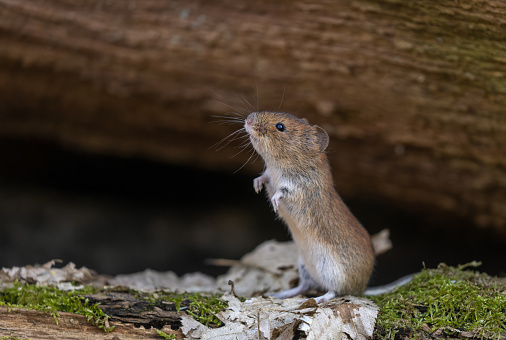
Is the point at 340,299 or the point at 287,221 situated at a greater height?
the point at 287,221

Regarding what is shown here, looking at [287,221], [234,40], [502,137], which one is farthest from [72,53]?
[502,137]

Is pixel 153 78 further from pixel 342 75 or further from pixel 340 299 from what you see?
pixel 340 299

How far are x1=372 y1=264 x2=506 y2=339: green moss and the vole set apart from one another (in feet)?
1.44

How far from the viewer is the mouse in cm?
468

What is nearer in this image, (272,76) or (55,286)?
(55,286)

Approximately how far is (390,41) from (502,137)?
1.90 m

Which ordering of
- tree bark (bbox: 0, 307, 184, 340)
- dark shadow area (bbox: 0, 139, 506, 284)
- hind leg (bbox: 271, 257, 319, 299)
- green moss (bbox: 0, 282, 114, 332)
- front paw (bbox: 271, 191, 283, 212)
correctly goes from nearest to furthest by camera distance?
tree bark (bbox: 0, 307, 184, 340), green moss (bbox: 0, 282, 114, 332), front paw (bbox: 271, 191, 283, 212), hind leg (bbox: 271, 257, 319, 299), dark shadow area (bbox: 0, 139, 506, 284)

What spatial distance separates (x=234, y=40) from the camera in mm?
6309

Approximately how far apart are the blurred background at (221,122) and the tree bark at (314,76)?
19mm

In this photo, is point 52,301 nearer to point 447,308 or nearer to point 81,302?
point 81,302

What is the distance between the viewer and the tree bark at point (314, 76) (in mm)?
5574

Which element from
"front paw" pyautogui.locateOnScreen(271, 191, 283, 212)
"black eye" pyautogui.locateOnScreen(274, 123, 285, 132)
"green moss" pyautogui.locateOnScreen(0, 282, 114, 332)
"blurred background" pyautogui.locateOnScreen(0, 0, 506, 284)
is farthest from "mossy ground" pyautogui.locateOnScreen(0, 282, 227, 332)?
"blurred background" pyautogui.locateOnScreen(0, 0, 506, 284)

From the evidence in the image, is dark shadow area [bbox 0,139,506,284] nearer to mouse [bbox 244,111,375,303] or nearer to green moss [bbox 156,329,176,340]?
mouse [bbox 244,111,375,303]

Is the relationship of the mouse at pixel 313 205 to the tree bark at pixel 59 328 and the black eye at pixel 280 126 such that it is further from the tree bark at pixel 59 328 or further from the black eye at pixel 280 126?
the tree bark at pixel 59 328
